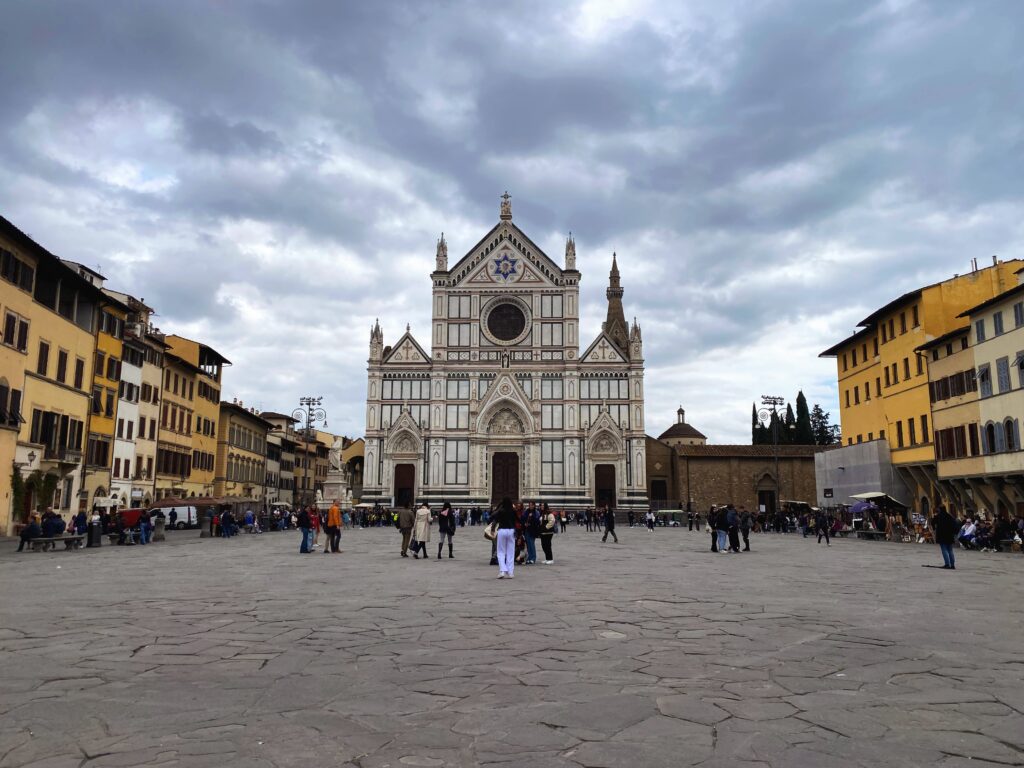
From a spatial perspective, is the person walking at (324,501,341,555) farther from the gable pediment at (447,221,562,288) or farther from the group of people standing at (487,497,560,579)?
the gable pediment at (447,221,562,288)

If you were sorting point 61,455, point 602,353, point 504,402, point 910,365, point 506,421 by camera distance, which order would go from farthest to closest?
point 602,353
point 506,421
point 504,402
point 910,365
point 61,455

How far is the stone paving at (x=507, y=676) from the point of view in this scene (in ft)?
15.3

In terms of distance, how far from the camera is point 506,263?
62438 mm

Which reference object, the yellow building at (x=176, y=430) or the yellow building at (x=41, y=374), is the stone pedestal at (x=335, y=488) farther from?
the yellow building at (x=41, y=374)

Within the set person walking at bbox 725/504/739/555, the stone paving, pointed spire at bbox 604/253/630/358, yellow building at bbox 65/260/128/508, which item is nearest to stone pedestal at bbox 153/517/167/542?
yellow building at bbox 65/260/128/508

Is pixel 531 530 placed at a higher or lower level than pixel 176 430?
lower

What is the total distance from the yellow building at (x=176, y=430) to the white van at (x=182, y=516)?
2.84m

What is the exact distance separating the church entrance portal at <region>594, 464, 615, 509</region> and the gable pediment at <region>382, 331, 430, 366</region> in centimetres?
1539

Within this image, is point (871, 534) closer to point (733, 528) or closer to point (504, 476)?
point (733, 528)

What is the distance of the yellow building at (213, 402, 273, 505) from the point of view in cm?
5537

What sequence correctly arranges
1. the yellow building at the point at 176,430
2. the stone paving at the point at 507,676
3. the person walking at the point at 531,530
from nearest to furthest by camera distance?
the stone paving at the point at 507,676 → the person walking at the point at 531,530 → the yellow building at the point at 176,430

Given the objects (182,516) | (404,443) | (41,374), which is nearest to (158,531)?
(41,374)

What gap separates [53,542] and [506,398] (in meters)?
39.7

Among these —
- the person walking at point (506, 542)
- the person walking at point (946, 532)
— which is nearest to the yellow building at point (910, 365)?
the person walking at point (946, 532)
